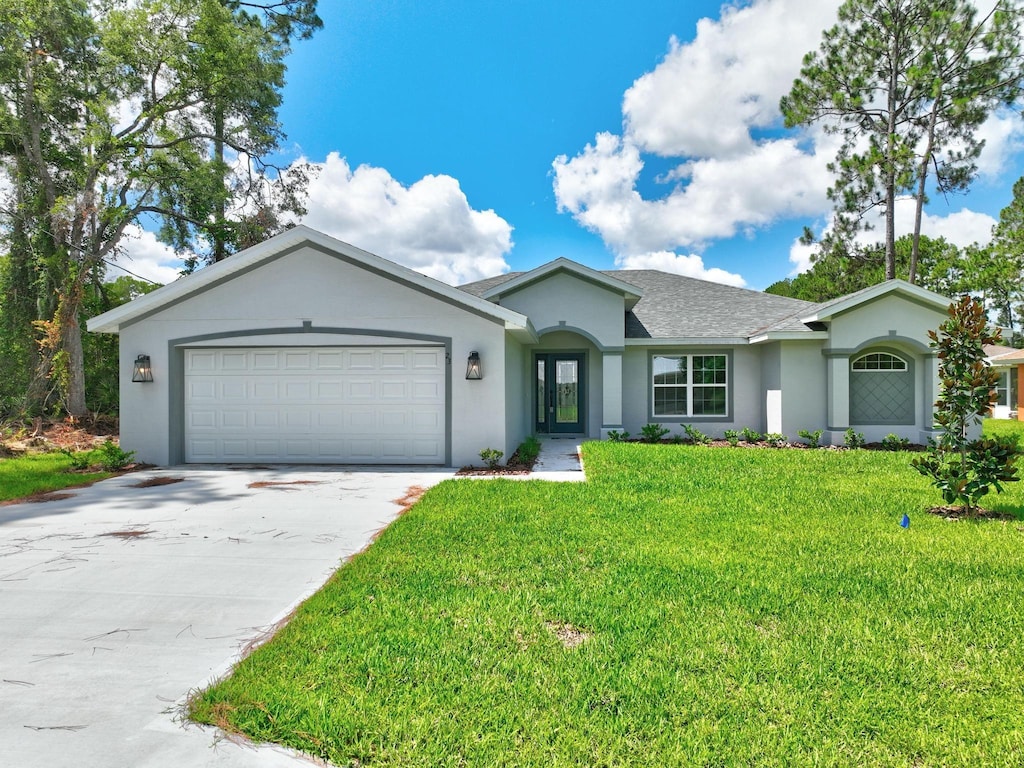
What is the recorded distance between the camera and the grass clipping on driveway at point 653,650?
2.40 m

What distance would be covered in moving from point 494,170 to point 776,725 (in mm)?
18944

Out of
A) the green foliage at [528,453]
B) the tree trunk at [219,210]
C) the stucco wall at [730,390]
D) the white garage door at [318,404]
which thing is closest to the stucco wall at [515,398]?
the green foliage at [528,453]

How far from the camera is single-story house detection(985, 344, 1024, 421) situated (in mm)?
21812

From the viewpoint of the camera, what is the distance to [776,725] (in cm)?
248

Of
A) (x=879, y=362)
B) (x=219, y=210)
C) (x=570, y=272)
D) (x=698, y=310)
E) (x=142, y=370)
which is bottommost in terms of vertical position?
(x=142, y=370)

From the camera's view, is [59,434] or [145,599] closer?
[145,599]

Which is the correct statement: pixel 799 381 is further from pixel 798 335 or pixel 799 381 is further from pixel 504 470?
pixel 504 470

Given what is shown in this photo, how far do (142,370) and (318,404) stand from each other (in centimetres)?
338

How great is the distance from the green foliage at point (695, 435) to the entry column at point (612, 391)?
1807 millimetres

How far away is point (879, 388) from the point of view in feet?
43.8

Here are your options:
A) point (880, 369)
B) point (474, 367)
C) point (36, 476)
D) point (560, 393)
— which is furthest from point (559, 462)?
point (36, 476)

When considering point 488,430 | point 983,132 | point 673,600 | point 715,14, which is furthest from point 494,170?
point 673,600

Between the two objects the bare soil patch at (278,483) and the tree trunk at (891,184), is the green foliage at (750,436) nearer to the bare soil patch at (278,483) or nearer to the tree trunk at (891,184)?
the tree trunk at (891,184)

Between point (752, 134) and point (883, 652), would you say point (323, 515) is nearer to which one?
point (883, 652)
